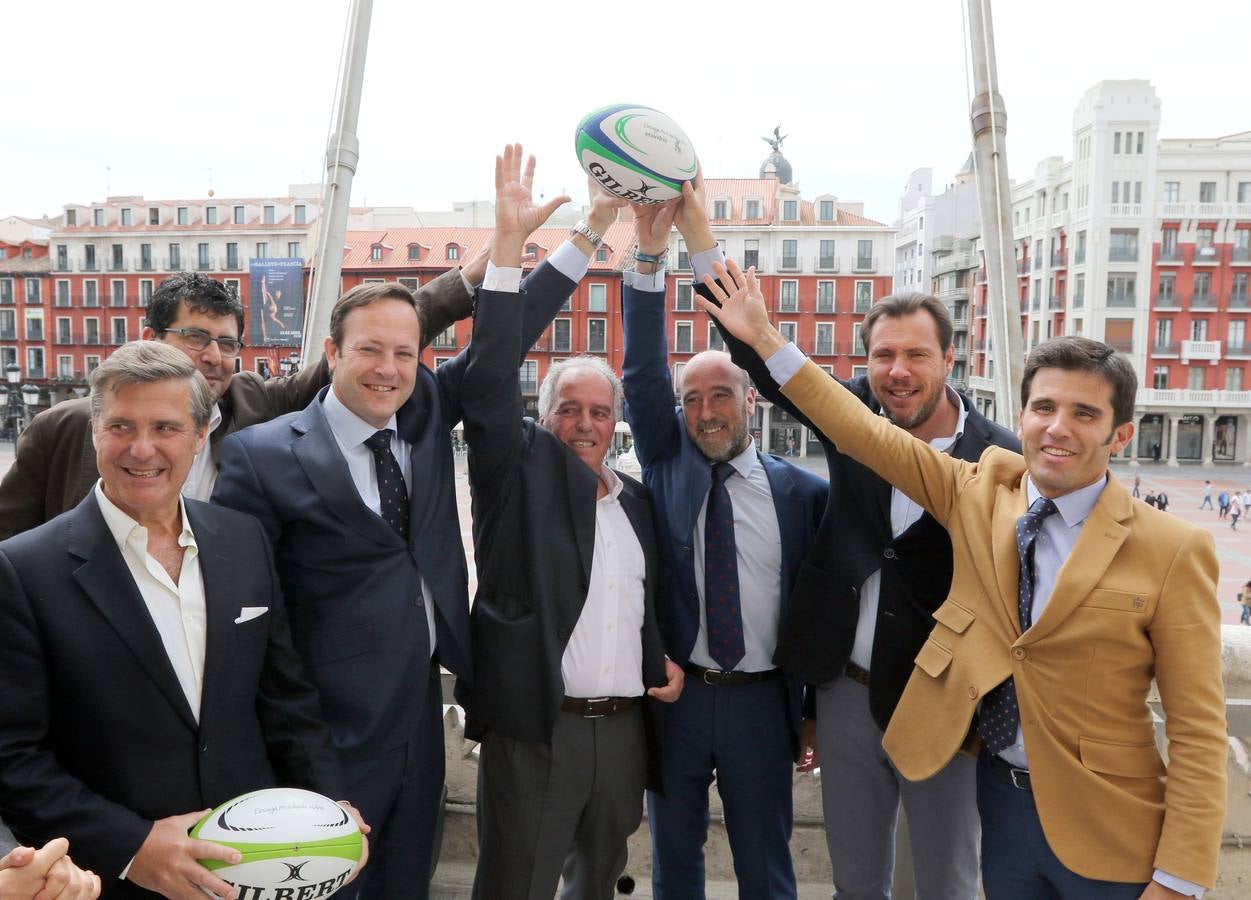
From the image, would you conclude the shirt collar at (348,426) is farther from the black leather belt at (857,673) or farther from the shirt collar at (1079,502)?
the shirt collar at (1079,502)

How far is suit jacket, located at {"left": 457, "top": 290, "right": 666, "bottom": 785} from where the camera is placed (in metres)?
1.64

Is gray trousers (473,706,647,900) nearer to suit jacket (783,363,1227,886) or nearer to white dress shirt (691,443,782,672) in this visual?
white dress shirt (691,443,782,672)

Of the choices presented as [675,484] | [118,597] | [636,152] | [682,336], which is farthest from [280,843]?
[682,336]

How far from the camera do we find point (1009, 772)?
1.43 metres

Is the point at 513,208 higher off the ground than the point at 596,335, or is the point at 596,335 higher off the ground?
the point at 596,335

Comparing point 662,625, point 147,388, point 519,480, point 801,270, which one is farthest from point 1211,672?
point 801,270

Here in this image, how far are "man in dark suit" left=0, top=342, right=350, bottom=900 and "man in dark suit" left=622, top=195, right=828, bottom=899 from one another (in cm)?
79

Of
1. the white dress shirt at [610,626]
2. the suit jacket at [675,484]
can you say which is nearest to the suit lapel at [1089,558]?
the suit jacket at [675,484]

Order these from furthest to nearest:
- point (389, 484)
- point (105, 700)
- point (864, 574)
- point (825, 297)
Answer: point (825, 297) < point (864, 574) < point (389, 484) < point (105, 700)

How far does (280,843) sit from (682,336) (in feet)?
78.6

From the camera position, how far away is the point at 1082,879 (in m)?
1.32

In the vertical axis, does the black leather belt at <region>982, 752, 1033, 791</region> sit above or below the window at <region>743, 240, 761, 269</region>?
below

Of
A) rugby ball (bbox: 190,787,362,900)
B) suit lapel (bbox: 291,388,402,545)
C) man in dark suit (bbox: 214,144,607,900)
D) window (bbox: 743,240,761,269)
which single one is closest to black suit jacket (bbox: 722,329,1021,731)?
man in dark suit (bbox: 214,144,607,900)

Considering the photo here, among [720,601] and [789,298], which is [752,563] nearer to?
[720,601]
